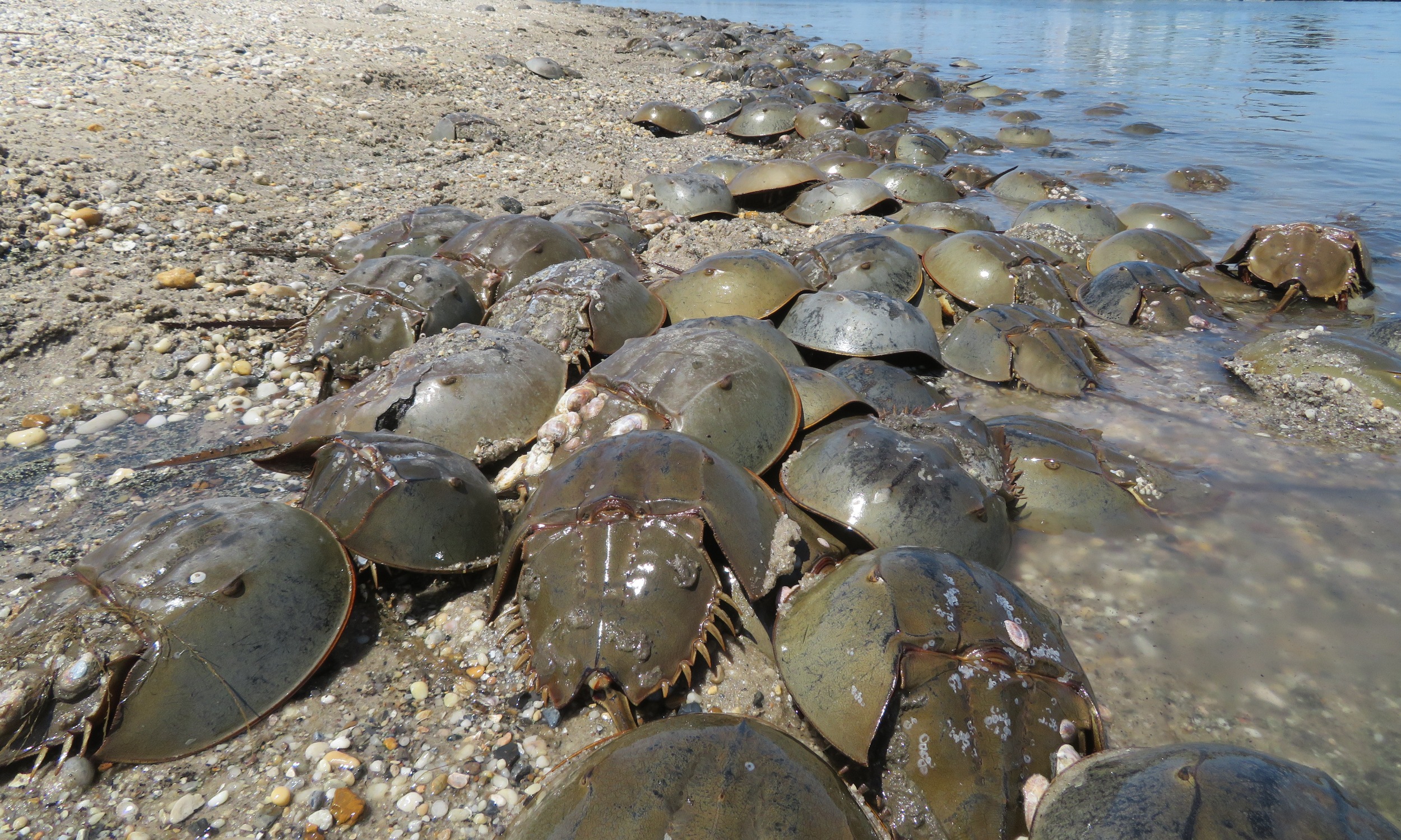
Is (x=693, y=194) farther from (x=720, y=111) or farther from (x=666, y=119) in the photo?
(x=720, y=111)

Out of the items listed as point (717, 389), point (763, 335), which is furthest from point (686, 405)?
point (763, 335)

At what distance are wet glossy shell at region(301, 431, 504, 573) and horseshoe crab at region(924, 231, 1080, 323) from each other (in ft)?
9.49

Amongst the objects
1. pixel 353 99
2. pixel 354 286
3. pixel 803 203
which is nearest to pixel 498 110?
pixel 353 99

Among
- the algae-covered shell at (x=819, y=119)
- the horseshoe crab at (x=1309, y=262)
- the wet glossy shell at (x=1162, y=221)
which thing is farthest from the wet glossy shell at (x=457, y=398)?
the algae-covered shell at (x=819, y=119)

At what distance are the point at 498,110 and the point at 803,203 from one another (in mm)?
4084

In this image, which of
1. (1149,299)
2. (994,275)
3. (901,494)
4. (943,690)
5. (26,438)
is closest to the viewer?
(943,690)

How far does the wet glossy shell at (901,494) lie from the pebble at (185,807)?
1568 millimetres

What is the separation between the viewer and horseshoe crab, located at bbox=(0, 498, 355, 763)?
1.47 metres

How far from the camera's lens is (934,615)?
1.53 metres

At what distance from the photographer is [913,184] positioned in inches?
232

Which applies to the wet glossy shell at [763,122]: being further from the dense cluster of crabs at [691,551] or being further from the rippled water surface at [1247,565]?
the dense cluster of crabs at [691,551]

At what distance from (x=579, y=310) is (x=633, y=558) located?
1576 mm

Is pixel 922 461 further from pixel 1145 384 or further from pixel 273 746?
pixel 1145 384

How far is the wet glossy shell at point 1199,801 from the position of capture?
1109 mm
